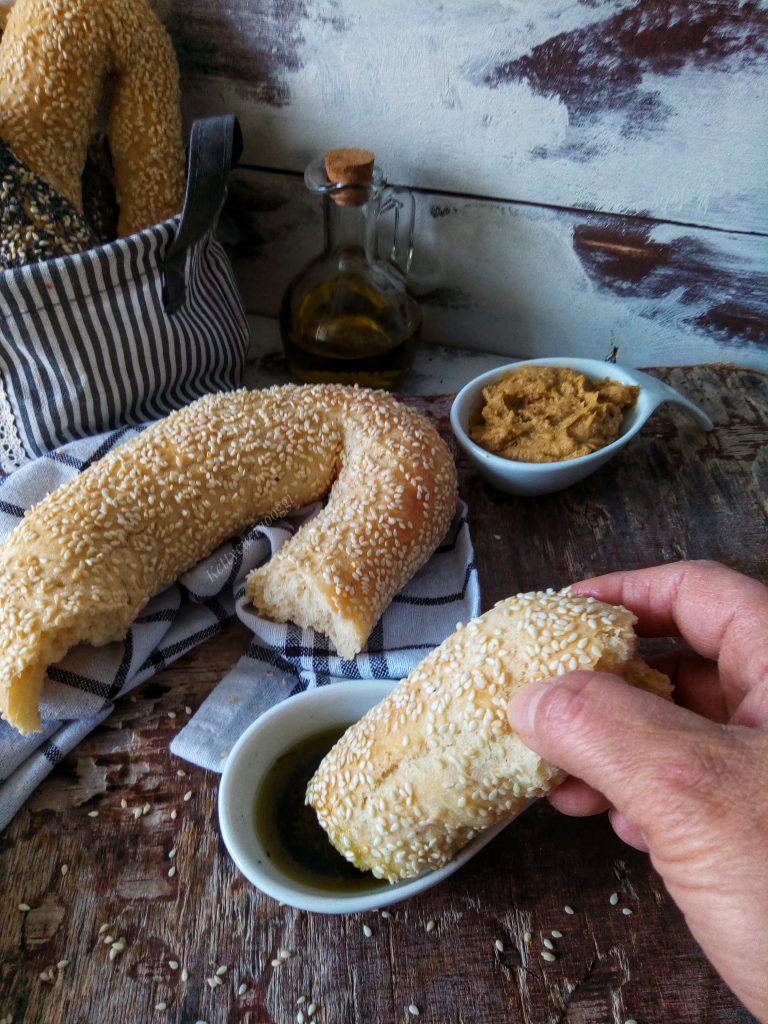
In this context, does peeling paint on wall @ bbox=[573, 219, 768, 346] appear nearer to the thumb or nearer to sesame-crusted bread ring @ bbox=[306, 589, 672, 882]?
sesame-crusted bread ring @ bbox=[306, 589, 672, 882]

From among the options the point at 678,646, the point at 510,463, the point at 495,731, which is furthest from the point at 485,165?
the point at 495,731

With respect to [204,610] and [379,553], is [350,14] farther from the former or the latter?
[204,610]

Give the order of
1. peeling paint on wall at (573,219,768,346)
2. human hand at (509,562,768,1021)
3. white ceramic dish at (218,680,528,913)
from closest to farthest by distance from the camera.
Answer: human hand at (509,562,768,1021) → white ceramic dish at (218,680,528,913) → peeling paint on wall at (573,219,768,346)

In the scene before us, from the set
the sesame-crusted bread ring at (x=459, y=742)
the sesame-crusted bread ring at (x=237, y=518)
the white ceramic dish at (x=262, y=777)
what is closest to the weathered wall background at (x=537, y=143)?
the sesame-crusted bread ring at (x=237, y=518)

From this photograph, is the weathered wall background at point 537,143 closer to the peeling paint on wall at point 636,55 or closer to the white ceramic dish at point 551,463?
the peeling paint on wall at point 636,55

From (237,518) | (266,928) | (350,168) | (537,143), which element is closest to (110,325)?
(237,518)

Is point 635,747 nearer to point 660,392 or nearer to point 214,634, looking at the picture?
point 214,634

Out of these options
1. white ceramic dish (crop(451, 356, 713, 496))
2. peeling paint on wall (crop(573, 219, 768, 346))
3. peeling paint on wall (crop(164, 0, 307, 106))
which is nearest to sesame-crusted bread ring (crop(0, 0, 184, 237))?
peeling paint on wall (crop(164, 0, 307, 106))
